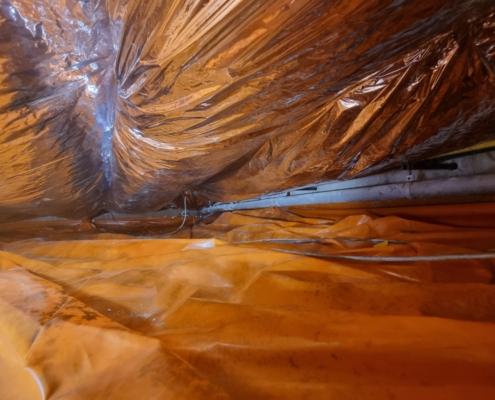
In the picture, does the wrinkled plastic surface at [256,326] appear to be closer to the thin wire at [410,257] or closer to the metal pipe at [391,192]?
the thin wire at [410,257]

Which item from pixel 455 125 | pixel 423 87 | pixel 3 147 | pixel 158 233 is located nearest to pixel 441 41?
pixel 423 87

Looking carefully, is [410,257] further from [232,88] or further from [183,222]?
[183,222]

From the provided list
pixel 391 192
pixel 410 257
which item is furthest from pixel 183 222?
pixel 410 257

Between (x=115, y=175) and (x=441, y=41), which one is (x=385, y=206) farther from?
(x=115, y=175)

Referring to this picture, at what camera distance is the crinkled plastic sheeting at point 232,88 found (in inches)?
22.7

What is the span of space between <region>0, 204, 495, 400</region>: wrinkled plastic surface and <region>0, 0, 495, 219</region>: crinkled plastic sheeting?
35 cm

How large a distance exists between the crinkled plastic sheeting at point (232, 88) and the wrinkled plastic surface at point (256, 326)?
0.35 metres

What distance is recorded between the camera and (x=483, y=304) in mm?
507

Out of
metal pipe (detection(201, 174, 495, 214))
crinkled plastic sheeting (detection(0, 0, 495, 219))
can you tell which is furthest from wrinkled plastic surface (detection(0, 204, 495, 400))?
crinkled plastic sheeting (detection(0, 0, 495, 219))

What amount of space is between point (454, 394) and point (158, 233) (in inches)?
67.8

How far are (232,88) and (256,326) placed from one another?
53 centimetres

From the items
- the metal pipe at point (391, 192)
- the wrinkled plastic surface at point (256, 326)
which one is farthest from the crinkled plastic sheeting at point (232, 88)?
the wrinkled plastic surface at point (256, 326)

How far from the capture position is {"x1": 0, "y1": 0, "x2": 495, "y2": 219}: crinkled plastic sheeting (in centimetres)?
58

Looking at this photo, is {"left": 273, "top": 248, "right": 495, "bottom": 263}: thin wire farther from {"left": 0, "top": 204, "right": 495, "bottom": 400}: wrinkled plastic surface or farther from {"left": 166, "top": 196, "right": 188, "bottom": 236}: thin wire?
{"left": 166, "top": 196, "right": 188, "bottom": 236}: thin wire
